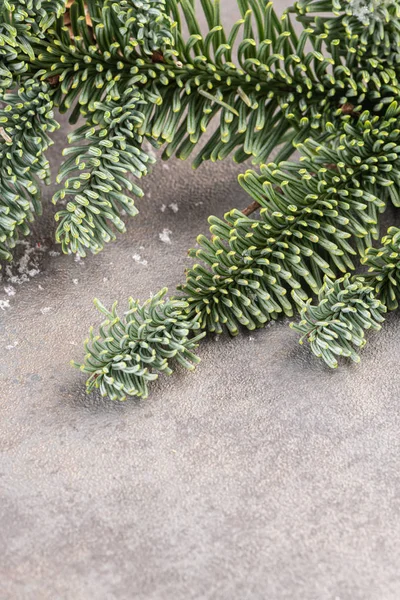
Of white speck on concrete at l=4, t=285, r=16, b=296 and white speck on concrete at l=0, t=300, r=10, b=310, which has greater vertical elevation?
white speck on concrete at l=4, t=285, r=16, b=296

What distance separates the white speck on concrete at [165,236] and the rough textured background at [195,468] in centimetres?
4

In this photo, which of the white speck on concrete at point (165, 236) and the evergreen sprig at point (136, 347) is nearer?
the evergreen sprig at point (136, 347)

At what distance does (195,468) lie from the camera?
49cm

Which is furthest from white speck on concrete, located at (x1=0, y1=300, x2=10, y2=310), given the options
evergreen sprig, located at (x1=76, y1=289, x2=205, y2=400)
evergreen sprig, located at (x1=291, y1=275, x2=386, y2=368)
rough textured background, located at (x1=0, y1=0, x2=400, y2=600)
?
evergreen sprig, located at (x1=291, y1=275, x2=386, y2=368)

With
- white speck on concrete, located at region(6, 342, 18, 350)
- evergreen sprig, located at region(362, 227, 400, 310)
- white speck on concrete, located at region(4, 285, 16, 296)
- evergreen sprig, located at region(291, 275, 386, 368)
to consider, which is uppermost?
evergreen sprig, located at region(362, 227, 400, 310)

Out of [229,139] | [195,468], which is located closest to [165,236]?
[229,139]

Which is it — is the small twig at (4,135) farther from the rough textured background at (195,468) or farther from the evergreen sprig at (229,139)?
the rough textured background at (195,468)

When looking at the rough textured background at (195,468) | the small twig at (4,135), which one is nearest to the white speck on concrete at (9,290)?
the rough textured background at (195,468)

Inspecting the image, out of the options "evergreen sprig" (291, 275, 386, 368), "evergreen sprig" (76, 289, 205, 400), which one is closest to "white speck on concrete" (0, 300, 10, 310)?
"evergreen sprig" (76, 289, 205, 400)

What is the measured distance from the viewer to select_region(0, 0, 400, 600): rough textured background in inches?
17.0

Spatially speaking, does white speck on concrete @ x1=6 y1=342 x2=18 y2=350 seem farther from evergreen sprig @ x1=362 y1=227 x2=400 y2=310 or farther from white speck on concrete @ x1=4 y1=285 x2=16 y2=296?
evergreen sprig @ x1=362 y1=227 x2=400 y2=310

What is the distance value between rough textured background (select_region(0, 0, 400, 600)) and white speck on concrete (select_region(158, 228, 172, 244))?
4 centimetres

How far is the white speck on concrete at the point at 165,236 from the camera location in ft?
2.07

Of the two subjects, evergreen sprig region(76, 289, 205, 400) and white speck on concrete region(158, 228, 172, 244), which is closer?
evergreen sprig region(76, 289, 205, 400)
